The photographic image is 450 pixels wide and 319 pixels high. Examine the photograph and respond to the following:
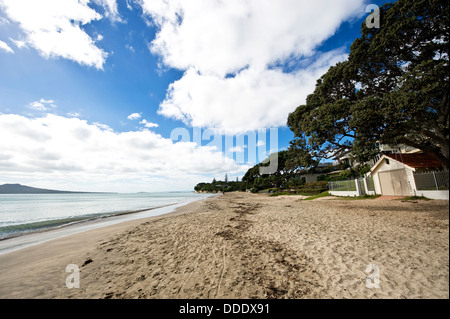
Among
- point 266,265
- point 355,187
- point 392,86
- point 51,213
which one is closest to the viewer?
point 266,265

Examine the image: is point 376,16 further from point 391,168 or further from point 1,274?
point 1,274

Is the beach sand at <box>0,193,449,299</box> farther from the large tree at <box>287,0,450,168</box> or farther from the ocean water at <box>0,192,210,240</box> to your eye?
the ocean water at <box>0,192,210,240</box>

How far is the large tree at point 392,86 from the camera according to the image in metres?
6.26

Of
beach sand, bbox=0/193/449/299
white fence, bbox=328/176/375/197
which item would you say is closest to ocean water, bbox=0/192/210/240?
beach sand, bbox=0/193/449/299

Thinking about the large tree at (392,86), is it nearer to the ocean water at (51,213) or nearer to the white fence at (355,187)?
the white fence at (355,187)

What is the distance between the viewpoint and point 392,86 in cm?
923

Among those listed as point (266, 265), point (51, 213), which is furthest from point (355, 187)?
point (51, 213)

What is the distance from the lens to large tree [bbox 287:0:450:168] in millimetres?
6258

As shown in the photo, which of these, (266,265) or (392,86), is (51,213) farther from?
(392,86)

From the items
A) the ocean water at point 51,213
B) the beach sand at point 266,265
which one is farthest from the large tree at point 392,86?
the ocean water at point 51,213

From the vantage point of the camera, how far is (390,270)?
3025 millimetres

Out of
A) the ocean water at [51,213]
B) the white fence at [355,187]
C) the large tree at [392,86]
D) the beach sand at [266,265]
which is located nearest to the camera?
the beach sand at [266,265]

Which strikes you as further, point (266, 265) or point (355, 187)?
point (355, 187)
